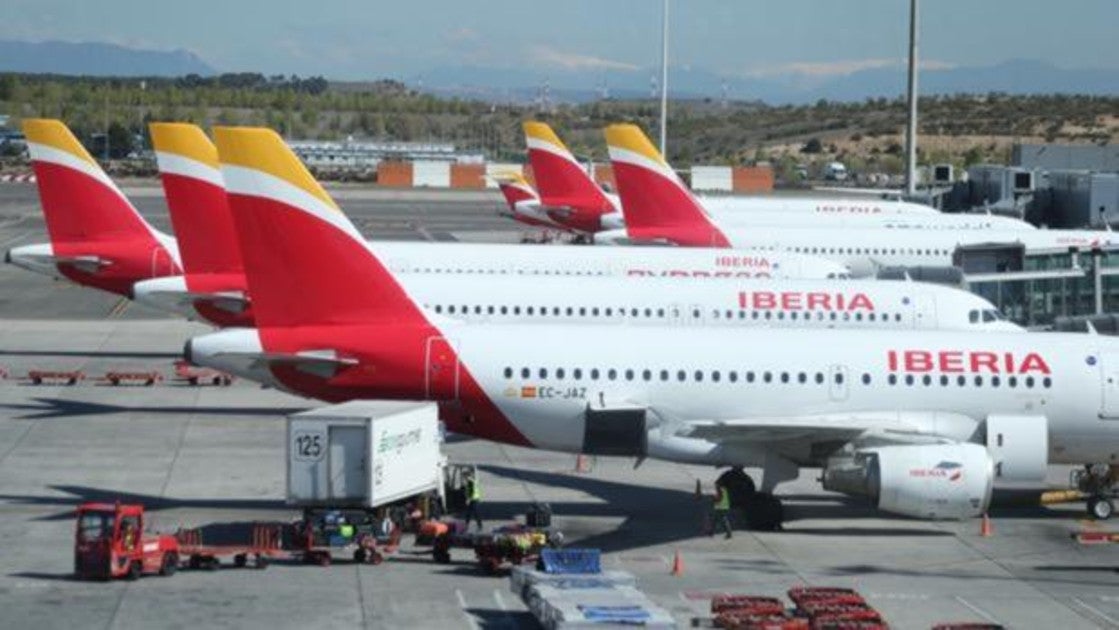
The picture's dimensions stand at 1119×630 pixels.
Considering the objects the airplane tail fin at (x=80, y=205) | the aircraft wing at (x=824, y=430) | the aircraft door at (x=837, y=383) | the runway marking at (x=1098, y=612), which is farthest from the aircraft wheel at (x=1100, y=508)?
the airplane tail fin at (x=80, y=205)

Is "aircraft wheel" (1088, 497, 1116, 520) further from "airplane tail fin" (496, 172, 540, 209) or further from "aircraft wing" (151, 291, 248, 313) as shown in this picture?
"airplane tail fin" (496, 172, 540, 209)

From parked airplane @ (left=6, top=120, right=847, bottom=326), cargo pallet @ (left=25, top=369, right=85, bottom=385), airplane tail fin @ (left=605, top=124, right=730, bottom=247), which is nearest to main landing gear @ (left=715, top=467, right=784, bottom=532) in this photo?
parked airplane @ (left=6, top=120, right=847, bottom=326)

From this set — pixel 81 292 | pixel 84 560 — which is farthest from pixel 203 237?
pixel 81 292

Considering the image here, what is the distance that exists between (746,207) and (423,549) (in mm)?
55390

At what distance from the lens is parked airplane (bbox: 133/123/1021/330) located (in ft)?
164

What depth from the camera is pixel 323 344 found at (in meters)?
37.1

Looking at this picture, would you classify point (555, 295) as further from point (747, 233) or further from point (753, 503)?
point (747, 233)

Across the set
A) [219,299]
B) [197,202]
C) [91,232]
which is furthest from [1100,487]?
[91,232]

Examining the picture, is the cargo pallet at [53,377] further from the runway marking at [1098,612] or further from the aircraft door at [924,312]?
the runway marking at [1098,612]

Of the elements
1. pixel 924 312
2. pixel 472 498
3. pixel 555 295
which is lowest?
pixel 472 498

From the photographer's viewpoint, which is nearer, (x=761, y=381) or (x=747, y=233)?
(x=761, y=381)

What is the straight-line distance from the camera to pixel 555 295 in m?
50.8

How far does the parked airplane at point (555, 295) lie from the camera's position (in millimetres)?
49938

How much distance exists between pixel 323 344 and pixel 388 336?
4.08 ft
